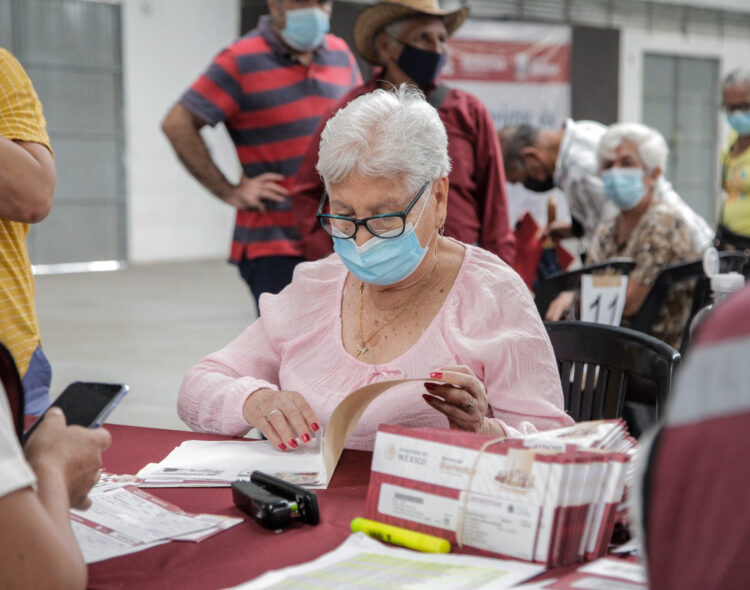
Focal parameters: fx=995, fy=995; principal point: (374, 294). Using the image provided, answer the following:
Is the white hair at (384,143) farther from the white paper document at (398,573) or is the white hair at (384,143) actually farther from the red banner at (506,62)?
the red banner at (506,62)

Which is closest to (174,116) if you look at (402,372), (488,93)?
(402,372)

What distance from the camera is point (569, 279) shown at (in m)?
3.83

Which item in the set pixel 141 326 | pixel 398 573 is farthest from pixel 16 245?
pixel 141 326

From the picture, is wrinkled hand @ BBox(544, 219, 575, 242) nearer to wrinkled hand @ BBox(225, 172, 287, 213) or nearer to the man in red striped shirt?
the man in red striped shirt

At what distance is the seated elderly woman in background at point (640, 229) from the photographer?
12.2 feet

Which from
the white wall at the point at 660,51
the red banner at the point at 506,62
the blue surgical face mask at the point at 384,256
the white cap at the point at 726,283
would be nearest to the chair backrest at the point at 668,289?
the white cap at the point at 726,283

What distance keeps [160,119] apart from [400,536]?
11.7 m

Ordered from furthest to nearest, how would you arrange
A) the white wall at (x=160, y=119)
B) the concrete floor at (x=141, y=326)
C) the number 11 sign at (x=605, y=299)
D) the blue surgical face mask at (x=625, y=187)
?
1. the white wall at (x=160, y=119)
2. the concrete floor at (x=141, y=326)
3. the blue surgical face mask at (x=625, y=187)
4. the number 11 sign at (x=605, y=299)

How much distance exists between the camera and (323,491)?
1.53m

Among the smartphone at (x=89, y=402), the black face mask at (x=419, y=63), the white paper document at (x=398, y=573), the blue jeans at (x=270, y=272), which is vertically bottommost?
the white paper document at (x=398, y=573)

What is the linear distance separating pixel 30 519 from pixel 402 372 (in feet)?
3.29

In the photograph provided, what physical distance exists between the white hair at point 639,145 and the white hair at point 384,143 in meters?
2.49

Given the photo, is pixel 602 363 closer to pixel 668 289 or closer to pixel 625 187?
pixel 668 289

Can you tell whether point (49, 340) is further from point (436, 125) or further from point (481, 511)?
point (481, 511)
